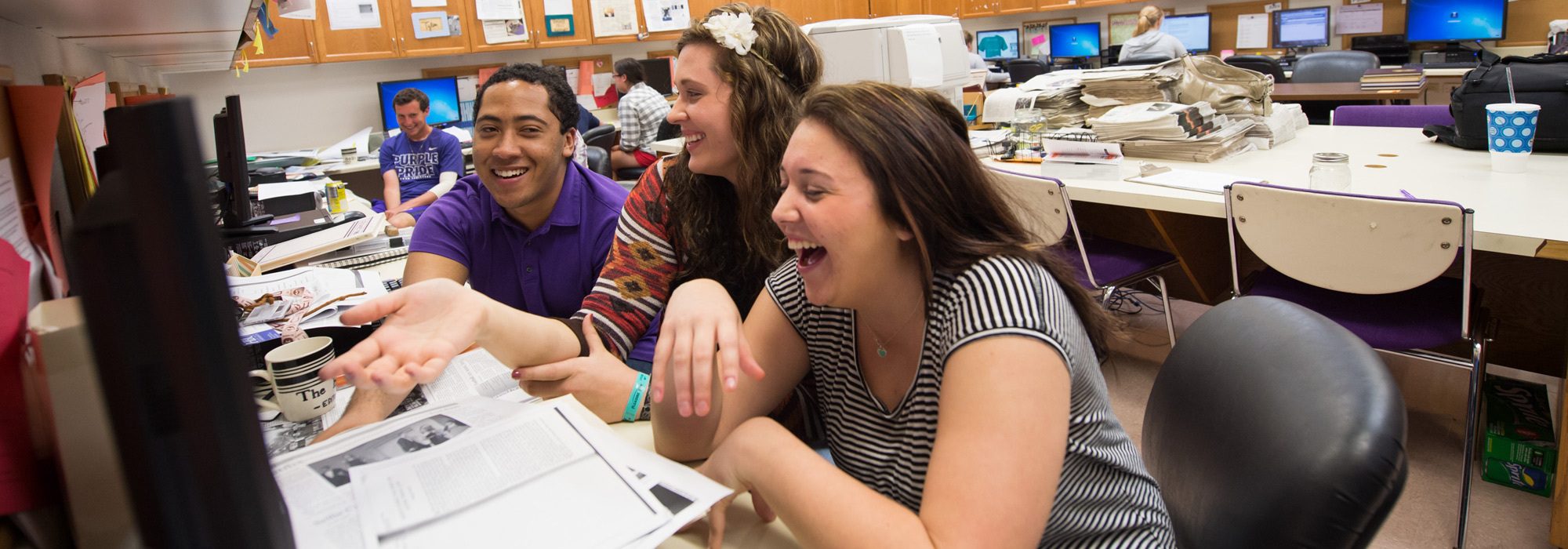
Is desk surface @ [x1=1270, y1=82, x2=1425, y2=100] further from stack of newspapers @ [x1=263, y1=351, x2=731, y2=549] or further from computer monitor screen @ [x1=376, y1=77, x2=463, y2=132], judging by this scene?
computer monitor screen @ [x1=376, y1=77, x2=463, y2=132]

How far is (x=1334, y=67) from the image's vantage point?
5.32m

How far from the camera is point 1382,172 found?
96.3 inches

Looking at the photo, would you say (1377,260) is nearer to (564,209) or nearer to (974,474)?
(974,474)

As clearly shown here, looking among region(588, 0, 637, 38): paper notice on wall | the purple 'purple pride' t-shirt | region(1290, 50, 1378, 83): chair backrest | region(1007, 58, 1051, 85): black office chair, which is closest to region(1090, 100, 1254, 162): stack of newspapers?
region(1290, 50, 1378, 83): chair backrest

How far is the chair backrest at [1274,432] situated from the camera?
763 mm

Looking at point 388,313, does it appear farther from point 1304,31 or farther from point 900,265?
point 1304,31

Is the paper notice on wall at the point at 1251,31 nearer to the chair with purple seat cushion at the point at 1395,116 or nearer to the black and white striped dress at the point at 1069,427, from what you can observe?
the chair with purple seat cushion at the point at 1395,116

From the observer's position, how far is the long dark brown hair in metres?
0.96

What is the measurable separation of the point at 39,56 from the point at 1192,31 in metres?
7.30

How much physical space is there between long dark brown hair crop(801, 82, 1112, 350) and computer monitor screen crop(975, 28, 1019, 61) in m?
7.42

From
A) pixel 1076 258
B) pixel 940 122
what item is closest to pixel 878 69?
pixel 1076 258

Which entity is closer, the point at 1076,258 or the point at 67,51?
the point at 67,51

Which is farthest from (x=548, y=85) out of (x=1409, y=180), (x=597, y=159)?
(x=597, y=159)

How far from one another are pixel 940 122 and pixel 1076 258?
176 centimetres
